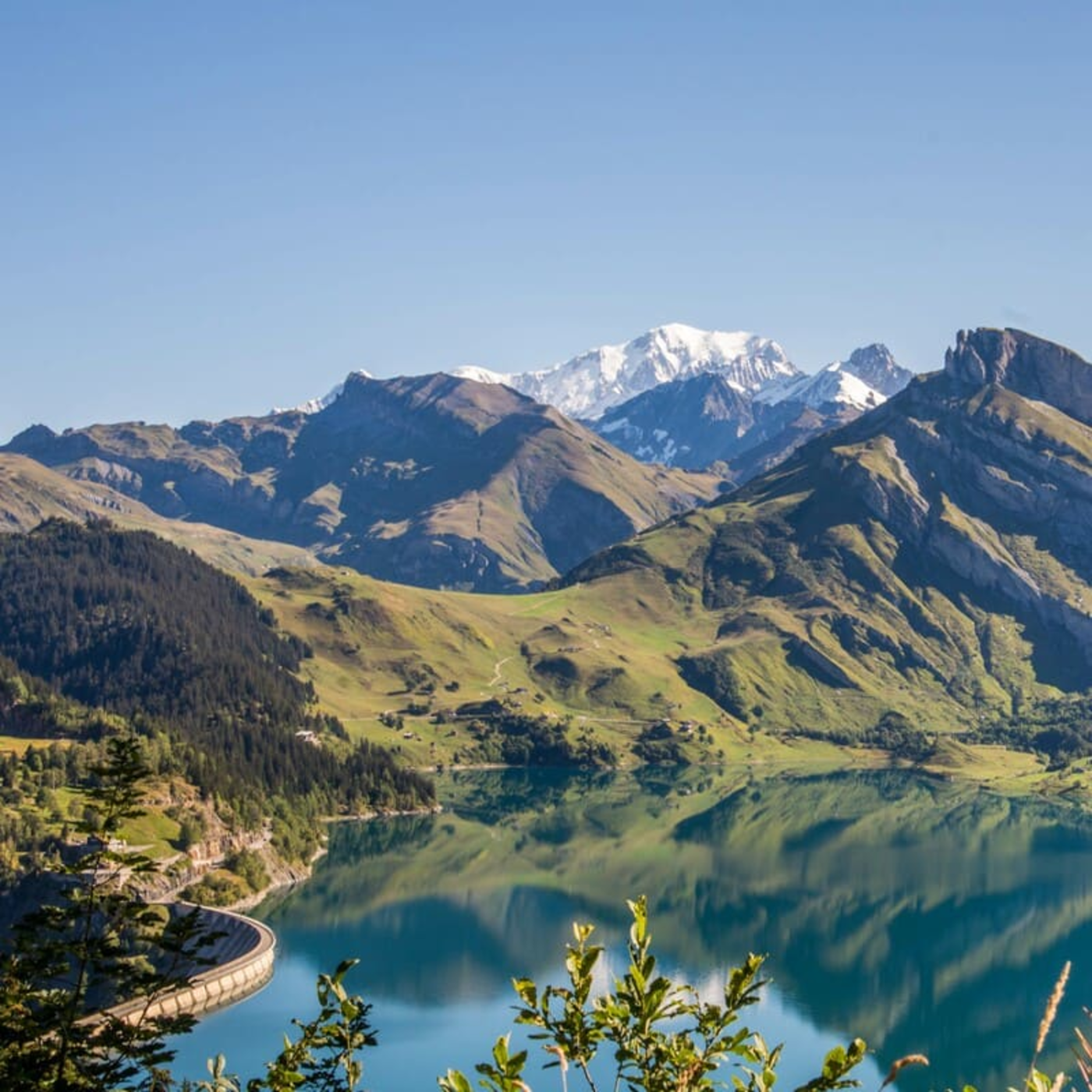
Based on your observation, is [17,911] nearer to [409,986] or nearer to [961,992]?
[409,986]

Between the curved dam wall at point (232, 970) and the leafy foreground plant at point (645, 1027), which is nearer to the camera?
the leafy foreground plant at point (645, 1027)

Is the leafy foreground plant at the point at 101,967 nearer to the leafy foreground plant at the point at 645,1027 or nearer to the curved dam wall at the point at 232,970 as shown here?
the leafy foreground plant at the point at 645,1027

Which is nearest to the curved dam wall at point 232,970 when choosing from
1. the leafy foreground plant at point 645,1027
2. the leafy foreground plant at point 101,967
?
the leafy foreground plant at point 101,967

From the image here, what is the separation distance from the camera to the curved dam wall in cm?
15575

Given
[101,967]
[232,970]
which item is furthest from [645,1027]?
[232,970]

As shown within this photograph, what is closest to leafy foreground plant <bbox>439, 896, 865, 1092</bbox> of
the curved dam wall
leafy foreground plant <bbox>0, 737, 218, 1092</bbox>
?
leafy foreground plant <bbox>0, 737, 218, 1092</bbox>

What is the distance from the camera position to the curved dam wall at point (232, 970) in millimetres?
155750

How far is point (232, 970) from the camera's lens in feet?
560

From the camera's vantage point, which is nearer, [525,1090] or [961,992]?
[525,1090]

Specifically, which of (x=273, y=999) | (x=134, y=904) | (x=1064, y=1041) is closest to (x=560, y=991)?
(x=134, y=904)

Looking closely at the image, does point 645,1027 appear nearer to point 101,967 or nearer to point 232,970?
point 101,967

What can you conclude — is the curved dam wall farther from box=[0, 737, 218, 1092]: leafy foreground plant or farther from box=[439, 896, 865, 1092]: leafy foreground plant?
box=[439, 896, 865, 1092]: leafy foreground plant

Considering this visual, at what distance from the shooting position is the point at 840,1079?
14.2 meters

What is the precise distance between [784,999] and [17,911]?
106 m
